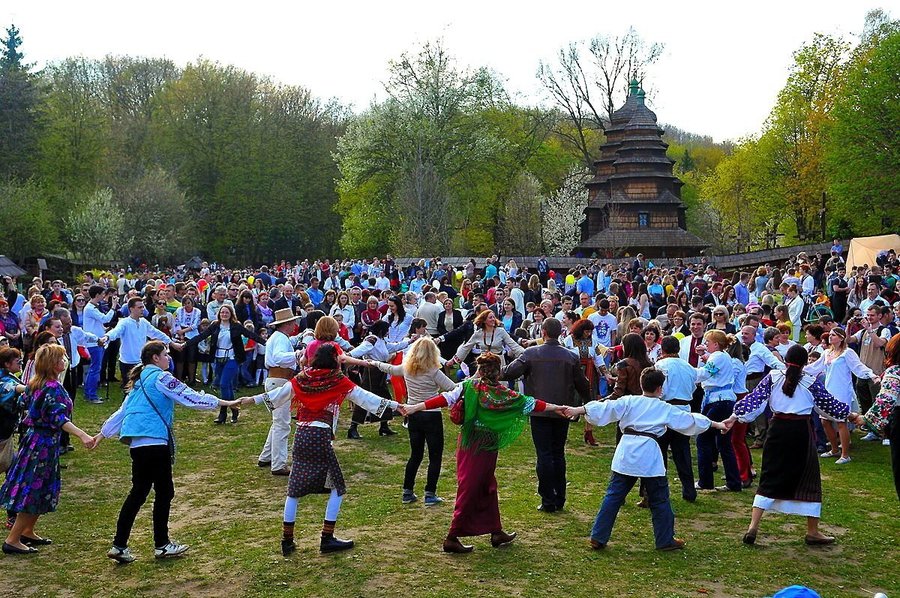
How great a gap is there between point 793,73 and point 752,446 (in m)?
43.6

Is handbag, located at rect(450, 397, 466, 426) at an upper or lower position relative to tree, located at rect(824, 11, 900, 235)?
lower

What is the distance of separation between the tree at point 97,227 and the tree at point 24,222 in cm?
128

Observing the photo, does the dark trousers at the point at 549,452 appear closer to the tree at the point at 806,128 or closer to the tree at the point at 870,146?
the tree at the point at 870,146

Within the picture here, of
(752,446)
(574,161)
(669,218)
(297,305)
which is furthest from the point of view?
(574,161)

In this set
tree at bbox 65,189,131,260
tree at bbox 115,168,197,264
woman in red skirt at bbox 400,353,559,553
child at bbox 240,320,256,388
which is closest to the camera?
woman in red skirt at bbox 400,353,559,553

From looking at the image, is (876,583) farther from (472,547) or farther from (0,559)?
(0,559)

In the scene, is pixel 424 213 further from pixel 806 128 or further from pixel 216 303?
pixel 216 303

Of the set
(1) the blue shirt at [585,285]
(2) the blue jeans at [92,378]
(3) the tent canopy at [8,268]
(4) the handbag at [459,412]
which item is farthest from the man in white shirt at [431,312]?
(3) the tent canopy at [8,268]

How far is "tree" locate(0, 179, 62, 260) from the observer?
40.9 m

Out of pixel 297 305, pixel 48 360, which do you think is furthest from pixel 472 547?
pixel 297 305

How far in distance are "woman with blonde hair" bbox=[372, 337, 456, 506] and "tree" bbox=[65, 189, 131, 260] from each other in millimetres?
39316

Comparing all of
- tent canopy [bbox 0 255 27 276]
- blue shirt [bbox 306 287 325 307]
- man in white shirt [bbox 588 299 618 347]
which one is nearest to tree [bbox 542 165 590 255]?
tent canopy [bbox 0 255 27 276]

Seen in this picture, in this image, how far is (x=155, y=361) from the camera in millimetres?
7289

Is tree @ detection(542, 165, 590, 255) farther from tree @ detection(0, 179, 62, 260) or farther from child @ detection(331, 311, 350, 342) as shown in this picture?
child @ detection(331, 311, 350, 342)
